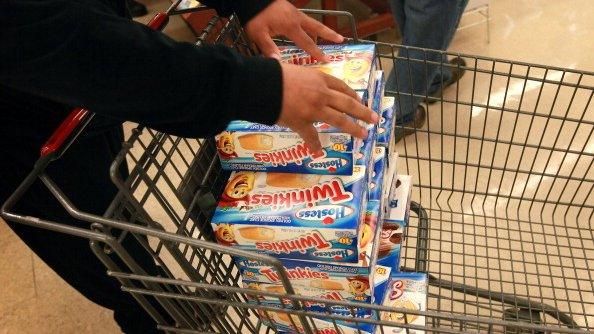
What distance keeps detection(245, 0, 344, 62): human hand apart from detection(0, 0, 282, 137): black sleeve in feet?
1.00

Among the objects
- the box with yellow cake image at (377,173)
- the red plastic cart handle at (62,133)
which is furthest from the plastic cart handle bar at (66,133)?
the box with yellow cake image at (377,173)

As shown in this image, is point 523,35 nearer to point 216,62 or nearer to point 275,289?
point 275,289

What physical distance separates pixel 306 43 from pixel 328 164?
0.24 metres

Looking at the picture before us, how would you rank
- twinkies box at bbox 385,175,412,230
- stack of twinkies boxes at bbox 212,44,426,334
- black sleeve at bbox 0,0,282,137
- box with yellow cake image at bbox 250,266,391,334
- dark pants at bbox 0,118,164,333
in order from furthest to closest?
1. twinkies box at bbox 385,175,412,230
2. dark pants at bbox 0,118,164,333
3. box with yellow cake image at bbox 250,266,391,334
4. stack of twinkies boxes at bbox 212,44,426,334
5. black sleeve at bbox 0,0,282,137

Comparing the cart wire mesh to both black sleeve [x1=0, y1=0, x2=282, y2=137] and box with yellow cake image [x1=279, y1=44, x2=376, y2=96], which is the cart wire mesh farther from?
black sleeve [x1=0, y1=0, x2=282, y2=137]

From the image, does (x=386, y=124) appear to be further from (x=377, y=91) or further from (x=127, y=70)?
(x=127, y=70)

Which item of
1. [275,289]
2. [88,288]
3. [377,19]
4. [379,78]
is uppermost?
[377,19]

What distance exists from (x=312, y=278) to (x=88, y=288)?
2.18ft

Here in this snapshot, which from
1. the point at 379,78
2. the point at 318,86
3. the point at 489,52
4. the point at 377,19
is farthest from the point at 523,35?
the point at 318,86

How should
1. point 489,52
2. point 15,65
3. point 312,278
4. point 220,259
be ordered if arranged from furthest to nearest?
point 489,52
point 220,259
point 312,278
point 15,65

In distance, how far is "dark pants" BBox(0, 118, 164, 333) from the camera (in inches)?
40.7

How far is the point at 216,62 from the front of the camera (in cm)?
64

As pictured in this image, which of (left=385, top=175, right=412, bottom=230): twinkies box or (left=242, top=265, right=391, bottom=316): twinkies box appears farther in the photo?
Answer: (left=385, top=175, right=412, bottom=230): twinkies box

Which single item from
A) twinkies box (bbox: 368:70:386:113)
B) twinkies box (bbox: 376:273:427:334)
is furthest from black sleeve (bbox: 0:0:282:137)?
twinkies box (bbox: 376:273:427:334)
